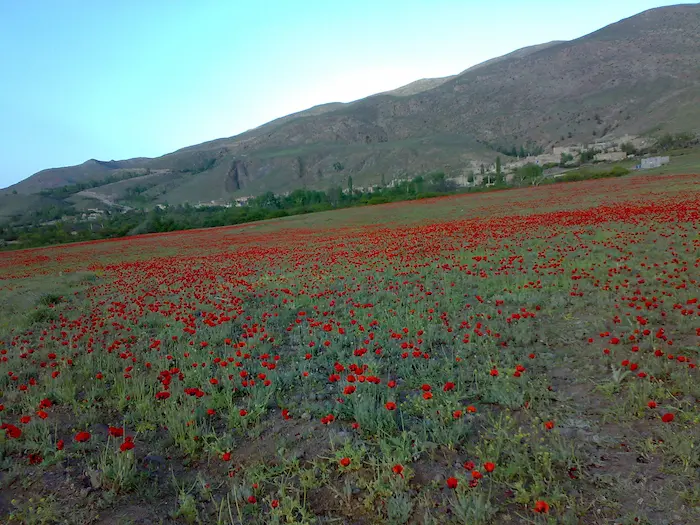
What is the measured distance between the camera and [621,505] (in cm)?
288

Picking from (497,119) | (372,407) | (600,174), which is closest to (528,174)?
(600,174)

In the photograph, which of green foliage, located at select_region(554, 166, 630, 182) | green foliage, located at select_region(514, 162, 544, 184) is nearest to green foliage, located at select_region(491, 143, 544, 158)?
green foliage, located at select_region(514, 162, 544, 184)

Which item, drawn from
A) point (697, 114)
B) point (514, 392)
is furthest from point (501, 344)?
point (697, 114)

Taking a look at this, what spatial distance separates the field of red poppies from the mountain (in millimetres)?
104735

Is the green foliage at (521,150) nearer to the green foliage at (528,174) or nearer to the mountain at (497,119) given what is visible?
the mountain at (497,119)

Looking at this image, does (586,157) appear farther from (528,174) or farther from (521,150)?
(521,150)

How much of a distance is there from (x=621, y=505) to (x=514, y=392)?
145 cm

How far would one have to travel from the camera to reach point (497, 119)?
477 feet

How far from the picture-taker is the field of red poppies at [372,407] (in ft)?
10.2

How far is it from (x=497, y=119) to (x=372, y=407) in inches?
6266

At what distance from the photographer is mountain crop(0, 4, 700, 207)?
116000 mm

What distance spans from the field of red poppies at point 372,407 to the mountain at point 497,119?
105 metres

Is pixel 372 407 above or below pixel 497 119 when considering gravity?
below

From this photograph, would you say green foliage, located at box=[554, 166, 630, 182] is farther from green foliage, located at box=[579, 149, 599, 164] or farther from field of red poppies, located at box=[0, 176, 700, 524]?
field of red poppies, located at box=[0, 176, 700, 524]
